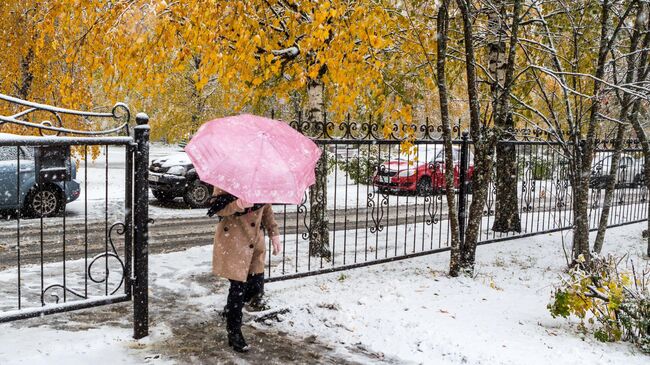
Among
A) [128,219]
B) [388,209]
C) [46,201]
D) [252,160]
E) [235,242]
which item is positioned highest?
[252,160]

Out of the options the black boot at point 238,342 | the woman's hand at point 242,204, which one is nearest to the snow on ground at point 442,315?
the black boot at point 238,342

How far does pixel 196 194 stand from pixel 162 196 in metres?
0.99

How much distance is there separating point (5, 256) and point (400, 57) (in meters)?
6.62

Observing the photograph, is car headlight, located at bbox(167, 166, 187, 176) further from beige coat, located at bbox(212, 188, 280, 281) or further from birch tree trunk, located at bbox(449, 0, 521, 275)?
beige coat, located at bbox(212, 188, 280, 281)

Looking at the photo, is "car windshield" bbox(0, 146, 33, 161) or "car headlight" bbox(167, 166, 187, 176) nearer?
"car windshield" bbox(0, 146, 33, 161)

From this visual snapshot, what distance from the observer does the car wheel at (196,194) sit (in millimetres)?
13898

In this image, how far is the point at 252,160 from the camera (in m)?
3.93

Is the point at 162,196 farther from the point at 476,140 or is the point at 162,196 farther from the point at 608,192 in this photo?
the point at 608,192

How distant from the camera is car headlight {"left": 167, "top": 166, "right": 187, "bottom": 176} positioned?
13749mm

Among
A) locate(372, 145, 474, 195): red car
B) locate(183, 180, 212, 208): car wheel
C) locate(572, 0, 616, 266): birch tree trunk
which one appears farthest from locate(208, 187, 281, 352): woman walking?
locate(183, 180, 212, 208): car wheel

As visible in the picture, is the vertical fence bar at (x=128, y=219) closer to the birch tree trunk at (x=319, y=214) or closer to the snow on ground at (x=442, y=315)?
the snow on ground at (x=442, y=315)

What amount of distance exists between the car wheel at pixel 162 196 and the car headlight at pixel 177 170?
0.62m

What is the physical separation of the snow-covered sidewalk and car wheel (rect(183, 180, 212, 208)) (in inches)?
282

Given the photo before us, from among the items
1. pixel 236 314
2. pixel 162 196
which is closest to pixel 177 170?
pixel 162 196
